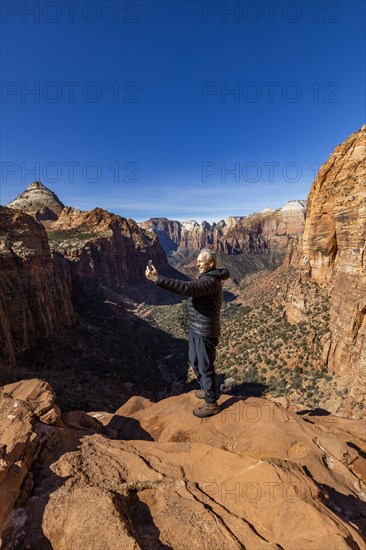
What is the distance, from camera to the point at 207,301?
6.65 m

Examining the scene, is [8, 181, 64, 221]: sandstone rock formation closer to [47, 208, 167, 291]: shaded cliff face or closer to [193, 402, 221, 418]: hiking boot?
[47, 208, 167, 291]: shaded cliff face

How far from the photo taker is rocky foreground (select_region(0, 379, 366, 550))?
137 inches

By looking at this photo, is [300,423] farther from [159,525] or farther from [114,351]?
[114,351]

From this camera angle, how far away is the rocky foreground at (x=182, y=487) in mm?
3471

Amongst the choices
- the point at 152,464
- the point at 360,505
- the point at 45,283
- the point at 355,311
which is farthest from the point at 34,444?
the point at 45,283

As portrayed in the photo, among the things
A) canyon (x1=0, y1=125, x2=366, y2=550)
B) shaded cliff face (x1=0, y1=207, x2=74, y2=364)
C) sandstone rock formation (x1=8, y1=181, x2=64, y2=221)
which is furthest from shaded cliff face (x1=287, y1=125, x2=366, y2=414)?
sandstone rock formation (x1=8, y1=181, x2=64, y2=221)

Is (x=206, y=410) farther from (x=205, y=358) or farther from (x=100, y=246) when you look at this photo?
(x=100, y=246)

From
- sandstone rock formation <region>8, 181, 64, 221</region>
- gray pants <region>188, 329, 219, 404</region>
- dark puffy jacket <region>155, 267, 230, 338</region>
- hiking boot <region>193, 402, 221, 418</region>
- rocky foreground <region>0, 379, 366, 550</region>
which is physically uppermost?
sandstone rock formation <region>8, 181, 64, 221</region>

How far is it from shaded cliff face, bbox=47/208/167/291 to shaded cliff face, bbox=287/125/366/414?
54973 millimetres

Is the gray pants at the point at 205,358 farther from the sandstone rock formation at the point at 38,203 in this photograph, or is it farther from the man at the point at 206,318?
the sandstone rock formation at the point at 38,203

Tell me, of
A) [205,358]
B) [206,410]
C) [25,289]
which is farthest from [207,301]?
[25,289]

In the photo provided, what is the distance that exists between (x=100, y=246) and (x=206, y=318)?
296ft

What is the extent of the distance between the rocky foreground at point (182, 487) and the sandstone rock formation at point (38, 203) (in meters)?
111

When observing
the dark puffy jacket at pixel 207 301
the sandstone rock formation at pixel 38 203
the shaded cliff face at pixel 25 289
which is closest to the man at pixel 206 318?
the dark puffy jacket at pixel 207 301
